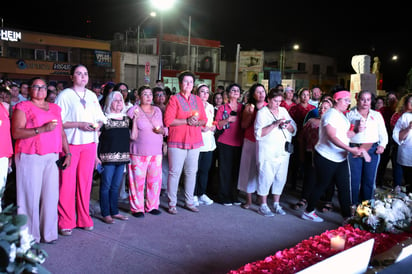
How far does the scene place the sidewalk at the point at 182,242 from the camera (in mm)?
4141

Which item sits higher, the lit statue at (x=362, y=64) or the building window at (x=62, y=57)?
the building window at (x=62, y=57)

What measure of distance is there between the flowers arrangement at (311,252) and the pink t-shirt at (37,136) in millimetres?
2660

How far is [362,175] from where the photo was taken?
6191mm

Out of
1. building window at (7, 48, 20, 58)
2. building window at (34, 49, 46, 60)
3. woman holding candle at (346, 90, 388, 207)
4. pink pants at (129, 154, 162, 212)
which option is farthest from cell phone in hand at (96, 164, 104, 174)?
building window at (34, 49, 46, 60)

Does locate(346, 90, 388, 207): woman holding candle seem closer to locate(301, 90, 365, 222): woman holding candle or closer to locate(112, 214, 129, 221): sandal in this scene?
locate(301, 90, 365, 222): woman holding candle

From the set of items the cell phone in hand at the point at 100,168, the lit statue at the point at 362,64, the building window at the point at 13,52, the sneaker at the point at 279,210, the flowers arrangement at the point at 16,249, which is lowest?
the sneaker at the point at 279,210

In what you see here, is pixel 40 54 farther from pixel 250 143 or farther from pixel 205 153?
pixel 250 143

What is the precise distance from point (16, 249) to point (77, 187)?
2.99 m

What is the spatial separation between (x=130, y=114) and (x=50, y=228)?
1.82 metres

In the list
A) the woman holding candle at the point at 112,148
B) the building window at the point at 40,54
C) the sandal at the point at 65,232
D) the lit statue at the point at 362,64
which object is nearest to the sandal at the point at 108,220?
the woman holding candle at the point at 112,148

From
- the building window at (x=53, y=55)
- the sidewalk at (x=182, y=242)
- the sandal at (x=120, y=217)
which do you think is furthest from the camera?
the building window at (x=53, y=55)

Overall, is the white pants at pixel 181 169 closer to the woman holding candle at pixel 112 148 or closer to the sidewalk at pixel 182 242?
the sidewalk at pixel 182 242

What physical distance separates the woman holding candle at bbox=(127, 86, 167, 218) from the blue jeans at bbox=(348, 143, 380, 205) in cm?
286

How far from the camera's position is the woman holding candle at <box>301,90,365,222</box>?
538 cm
